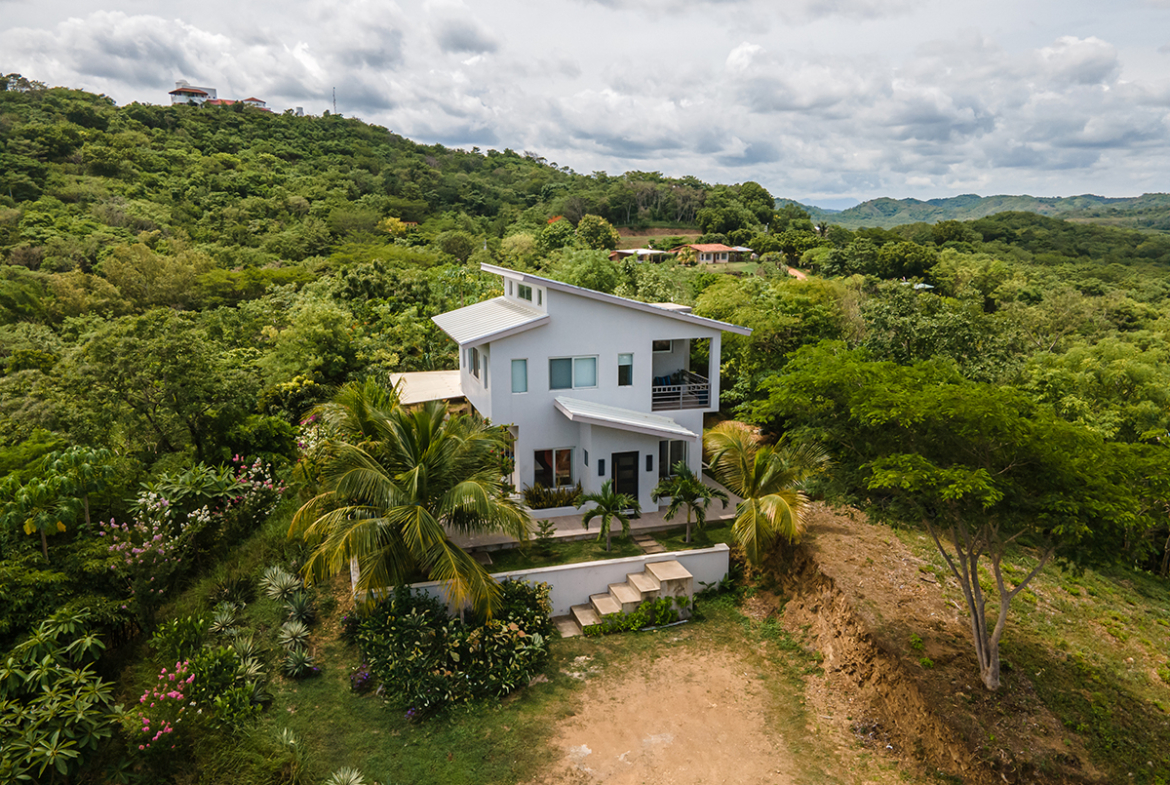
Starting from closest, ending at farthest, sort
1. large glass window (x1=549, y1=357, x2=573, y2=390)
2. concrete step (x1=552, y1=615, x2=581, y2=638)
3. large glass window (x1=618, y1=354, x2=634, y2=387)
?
1. concrete step (x1=552, y1=615, x2=581, y2=638)
2. large glass window (x1=549, y1=357, x2=573, y2=390)
3. large glass window (x1=618, y1=354, x2=634, y2=387)

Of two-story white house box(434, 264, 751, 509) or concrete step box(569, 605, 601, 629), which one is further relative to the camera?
two-story white house box(434, 264, 751, 509)

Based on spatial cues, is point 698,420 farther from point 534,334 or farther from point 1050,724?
point 1050,724

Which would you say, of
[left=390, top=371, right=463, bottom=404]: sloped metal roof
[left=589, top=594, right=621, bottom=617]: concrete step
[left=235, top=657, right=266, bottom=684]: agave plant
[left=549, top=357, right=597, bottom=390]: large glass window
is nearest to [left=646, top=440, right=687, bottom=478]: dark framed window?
[left=549, top=357, right=597, bottom=390]: large glass window

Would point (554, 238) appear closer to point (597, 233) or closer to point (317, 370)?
point (597, 233)

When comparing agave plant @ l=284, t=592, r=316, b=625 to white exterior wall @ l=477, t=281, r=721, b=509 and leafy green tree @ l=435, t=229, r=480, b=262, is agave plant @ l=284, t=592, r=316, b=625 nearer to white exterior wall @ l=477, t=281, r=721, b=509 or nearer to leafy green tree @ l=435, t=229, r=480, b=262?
white exterior wall @ l=477, t=281, r=721, b=509

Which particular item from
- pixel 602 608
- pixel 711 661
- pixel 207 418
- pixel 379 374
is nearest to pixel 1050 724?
pixel 711 661

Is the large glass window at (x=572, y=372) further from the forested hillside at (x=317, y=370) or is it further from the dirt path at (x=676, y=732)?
the dirt path at (x=676, y=732)
